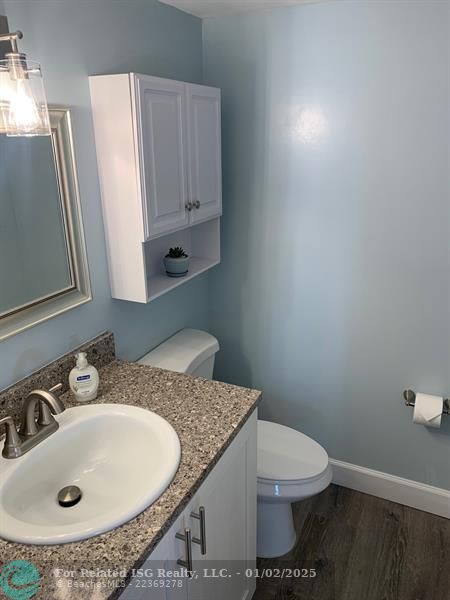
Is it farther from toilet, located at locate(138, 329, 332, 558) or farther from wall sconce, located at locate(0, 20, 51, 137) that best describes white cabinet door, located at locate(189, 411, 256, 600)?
wall sconce, located at locate(0, 20, 51, 137)

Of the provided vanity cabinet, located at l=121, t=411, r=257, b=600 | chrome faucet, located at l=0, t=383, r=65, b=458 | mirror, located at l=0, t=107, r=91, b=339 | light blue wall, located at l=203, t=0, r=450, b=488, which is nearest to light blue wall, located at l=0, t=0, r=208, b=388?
mirror, located at l=0, t=107, r=91, b=339

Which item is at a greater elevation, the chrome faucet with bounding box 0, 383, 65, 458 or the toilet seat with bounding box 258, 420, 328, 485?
the chrome faucet with bounding box 0, 383, 65, 458

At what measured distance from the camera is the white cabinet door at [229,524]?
3.98ft

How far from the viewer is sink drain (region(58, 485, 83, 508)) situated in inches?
45.6

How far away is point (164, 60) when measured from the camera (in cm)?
174

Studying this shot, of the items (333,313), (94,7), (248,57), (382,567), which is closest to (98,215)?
(94,7)

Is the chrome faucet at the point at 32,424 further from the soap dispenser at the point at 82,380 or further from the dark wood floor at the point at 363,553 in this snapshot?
the dark wood floor at the point at 363,553

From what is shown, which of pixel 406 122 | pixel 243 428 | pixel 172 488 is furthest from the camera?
pixel 406 122

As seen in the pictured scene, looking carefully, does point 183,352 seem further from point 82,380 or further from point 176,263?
point 82,380

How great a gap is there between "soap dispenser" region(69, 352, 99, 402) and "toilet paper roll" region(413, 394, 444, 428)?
51.9 inches

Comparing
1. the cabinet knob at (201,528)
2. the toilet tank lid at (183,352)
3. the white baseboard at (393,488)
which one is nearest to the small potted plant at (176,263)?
the toilet tank lid at (183,352)

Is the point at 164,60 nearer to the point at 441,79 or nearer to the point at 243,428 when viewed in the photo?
the point at 441,79

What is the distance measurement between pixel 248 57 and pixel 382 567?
2152mm

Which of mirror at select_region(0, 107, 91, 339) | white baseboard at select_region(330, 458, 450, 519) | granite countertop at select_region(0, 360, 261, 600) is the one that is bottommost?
white baseboard at select_region(330, 458, 450, 519)
